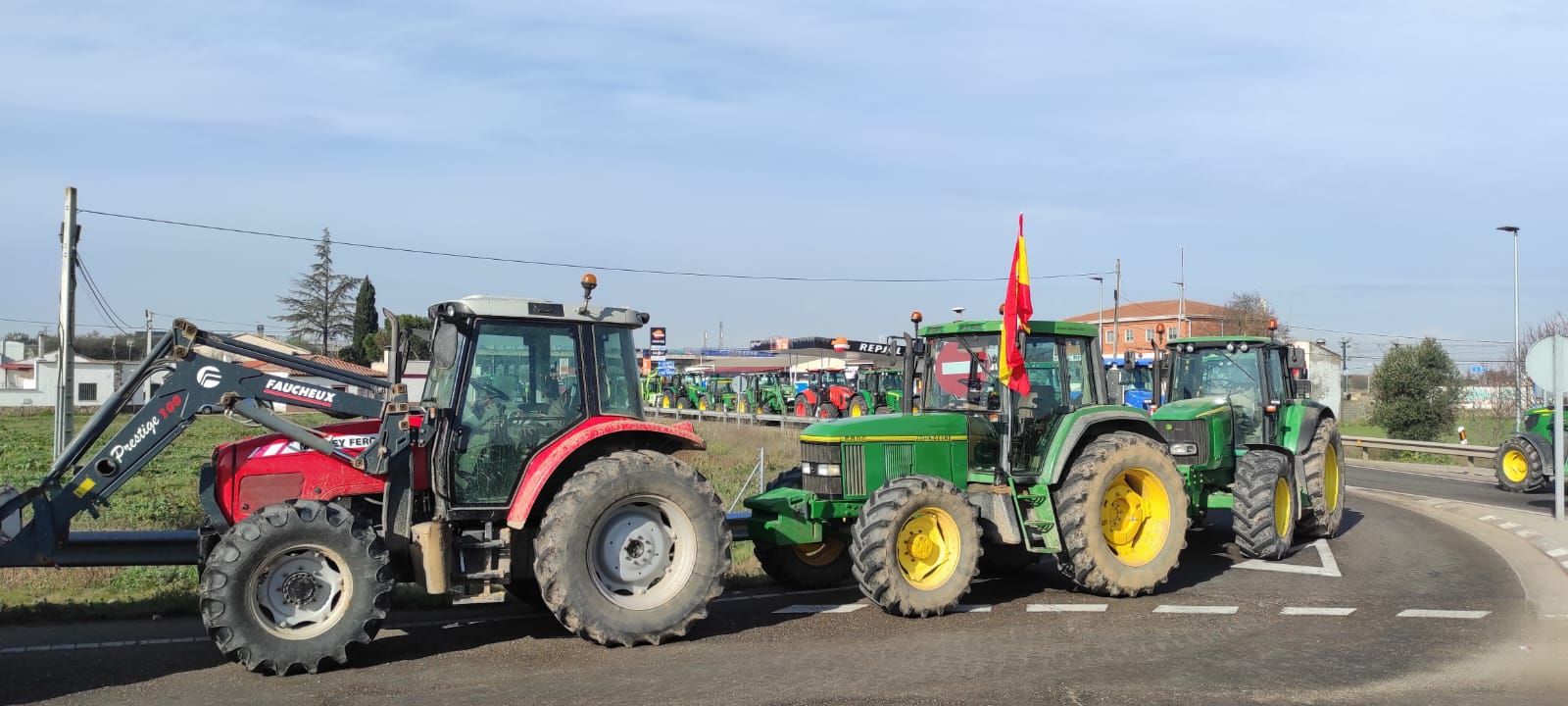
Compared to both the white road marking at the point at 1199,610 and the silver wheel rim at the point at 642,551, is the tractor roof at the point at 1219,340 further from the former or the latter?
the silver wheel rim at the point at 642,551

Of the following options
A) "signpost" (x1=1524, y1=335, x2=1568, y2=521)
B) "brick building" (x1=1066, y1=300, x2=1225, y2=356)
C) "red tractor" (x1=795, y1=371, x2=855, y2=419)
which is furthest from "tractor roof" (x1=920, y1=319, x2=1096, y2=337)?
"brick building" (x1=1066, y1=300, x2=1225, y2=356)

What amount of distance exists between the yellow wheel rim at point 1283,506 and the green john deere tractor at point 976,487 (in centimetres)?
253

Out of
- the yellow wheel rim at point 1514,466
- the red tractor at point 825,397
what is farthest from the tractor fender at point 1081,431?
the red tractor at point 825,397

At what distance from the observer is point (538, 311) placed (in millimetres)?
7855

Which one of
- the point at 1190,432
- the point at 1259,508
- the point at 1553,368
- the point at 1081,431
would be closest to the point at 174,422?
the point at 1081,431

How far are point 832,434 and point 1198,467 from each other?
474cm

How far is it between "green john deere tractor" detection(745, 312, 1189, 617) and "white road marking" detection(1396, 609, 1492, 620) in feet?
5.69

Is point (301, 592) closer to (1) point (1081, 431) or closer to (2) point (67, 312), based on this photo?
(1) point (1081, 431)

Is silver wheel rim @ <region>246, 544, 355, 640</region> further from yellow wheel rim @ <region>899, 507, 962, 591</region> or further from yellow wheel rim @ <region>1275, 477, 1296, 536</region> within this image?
yellow wheel rim @ <region>1275, 477, 1296, 536</region>

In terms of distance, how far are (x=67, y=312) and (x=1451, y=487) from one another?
21.3 m

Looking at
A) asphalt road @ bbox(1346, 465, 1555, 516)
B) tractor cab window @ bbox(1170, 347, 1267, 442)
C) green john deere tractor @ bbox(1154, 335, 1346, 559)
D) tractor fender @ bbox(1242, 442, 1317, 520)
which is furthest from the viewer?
asphalt road @ bbox(1346, 465, 1555, 516)

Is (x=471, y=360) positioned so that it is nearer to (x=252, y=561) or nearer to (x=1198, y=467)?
(x=252, y=561)

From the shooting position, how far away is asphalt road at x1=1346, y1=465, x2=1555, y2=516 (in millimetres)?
18047

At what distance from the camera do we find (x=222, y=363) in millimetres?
7250
